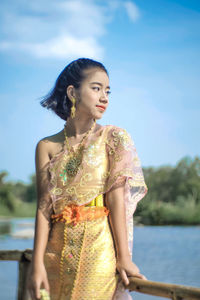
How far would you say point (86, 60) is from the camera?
1.70 metres

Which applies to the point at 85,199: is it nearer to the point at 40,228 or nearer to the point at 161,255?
the point at 40,228

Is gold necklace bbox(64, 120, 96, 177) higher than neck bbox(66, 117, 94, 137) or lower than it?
lower

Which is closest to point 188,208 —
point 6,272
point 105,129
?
point 6,272

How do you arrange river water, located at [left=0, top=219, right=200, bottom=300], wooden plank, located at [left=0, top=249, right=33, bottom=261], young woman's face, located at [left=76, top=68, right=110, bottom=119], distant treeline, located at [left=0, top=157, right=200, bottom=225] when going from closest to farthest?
young woman's face, located at [left=76, top=68, right=110, bottom=119]
wooden plank, located at [left=0, top=249, right=33, bottom=261]
river water, located at [left=0, top=219, right=200, bottom=300]
distant treeline, located at [left=0, top=157, right=200, bottom=225]

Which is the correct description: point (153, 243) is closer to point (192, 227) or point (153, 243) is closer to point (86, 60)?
point (192, 227)

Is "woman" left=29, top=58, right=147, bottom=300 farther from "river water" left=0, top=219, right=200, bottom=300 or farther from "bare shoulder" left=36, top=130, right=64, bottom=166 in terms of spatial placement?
"river water" left=0, top=219, right=200, bottom=300

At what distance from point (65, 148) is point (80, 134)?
0.09m

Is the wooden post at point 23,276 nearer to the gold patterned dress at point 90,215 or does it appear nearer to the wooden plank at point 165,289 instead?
the gold patterned dress at point 90,215

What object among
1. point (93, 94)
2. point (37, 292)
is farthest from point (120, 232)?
point (93, 94)

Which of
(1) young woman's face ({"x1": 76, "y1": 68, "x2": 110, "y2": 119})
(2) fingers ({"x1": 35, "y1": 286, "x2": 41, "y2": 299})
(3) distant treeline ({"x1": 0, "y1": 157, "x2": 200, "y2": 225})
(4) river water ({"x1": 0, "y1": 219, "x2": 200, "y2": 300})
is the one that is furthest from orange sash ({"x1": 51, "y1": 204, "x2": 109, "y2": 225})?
(3) distant treeline ({"x1": 0, "y1": 157, "x2": 200, "y2": 225})

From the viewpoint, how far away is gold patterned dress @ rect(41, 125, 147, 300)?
4.88 feet

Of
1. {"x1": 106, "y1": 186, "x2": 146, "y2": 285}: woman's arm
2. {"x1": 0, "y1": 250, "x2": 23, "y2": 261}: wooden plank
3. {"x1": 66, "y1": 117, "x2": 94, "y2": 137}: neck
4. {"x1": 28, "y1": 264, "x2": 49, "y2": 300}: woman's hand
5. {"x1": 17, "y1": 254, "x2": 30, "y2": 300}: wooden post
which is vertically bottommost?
{"x1": 17, "y1": 254, "x2": 30, "y2": 300}: wooden post

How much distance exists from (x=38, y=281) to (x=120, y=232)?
1.13 feet

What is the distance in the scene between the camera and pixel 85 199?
1554mm
